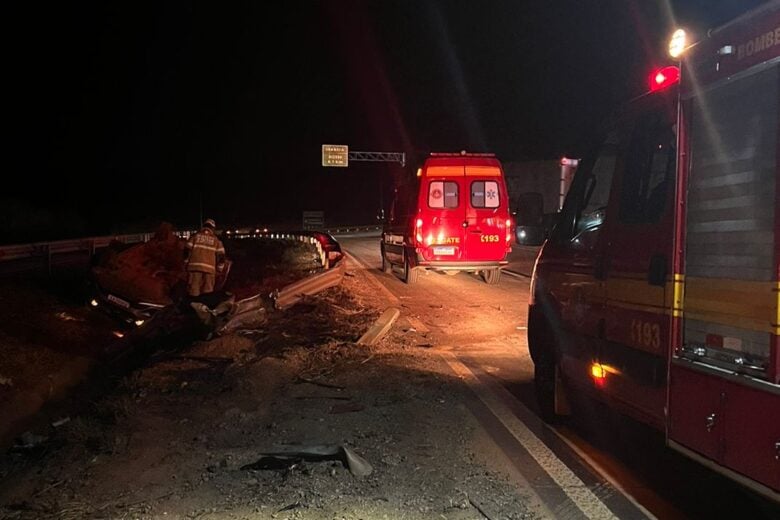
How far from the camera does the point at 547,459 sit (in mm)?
5031

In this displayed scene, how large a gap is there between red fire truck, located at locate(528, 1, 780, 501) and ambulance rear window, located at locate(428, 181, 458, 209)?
31.0 feet

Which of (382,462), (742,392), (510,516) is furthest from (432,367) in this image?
(742,392)

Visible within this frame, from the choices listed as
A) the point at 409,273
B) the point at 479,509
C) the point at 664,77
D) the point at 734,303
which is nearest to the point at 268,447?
the point at 479,509

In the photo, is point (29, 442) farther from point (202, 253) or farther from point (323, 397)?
point (202, 253)

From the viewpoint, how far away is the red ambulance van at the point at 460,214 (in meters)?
14.6

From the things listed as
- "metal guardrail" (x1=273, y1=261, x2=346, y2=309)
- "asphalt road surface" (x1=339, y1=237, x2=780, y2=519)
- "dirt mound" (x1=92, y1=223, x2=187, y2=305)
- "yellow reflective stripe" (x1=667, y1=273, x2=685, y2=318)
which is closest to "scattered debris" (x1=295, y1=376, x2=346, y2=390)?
"asphalt road surface" (x1=339, y1=237, x2=780, y2=519)

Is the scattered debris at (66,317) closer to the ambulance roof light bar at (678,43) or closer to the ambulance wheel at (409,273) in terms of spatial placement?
the ambulance wheel at (409,273)

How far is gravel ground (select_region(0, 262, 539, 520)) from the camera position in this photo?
4176mm

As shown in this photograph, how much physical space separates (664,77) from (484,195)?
10.5 m

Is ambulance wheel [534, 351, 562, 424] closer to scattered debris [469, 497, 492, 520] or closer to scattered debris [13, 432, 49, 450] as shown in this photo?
scattered debris [469, 497, 492, 520]

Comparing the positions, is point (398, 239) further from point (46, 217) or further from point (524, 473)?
point (46, 217)

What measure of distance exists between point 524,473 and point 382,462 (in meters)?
0.93

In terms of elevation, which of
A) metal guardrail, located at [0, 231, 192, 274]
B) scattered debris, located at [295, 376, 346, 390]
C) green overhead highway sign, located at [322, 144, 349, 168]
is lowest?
scattered debris, located at [295, 376, 346, 390]

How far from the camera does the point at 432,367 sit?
311 inches
